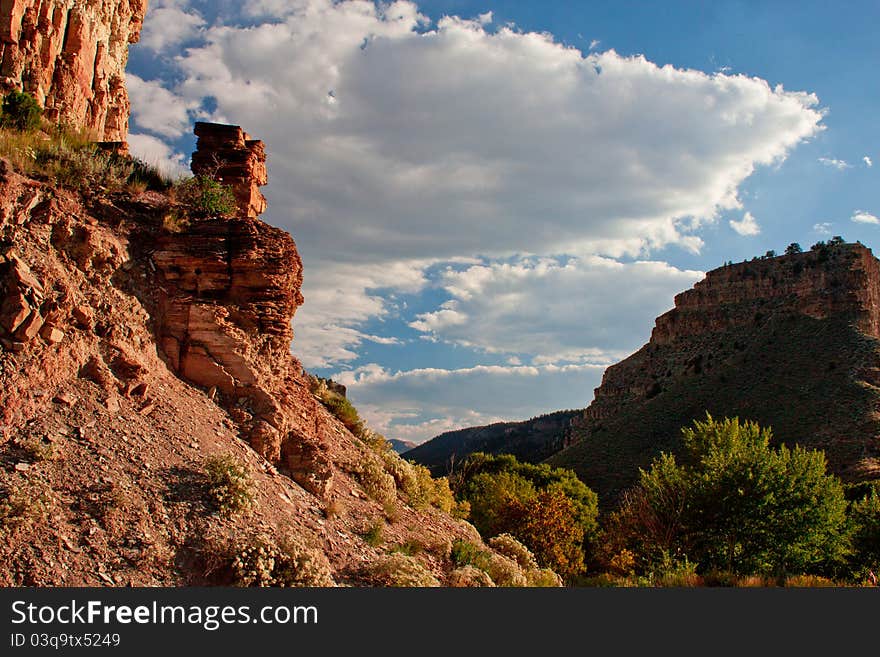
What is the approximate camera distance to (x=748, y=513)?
21.9 meters

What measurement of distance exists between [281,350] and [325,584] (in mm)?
5039

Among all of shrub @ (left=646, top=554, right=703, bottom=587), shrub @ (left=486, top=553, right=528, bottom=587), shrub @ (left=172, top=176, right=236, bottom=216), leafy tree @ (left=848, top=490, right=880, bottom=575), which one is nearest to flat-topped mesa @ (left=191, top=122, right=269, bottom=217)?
shrub @ (left=172, top=176, right=236, bottom=216)

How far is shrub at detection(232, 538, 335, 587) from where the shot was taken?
29.0 feet

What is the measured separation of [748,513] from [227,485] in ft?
57.5

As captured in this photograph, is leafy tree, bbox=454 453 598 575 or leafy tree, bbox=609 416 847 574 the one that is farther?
leafy tree, bbox=454 453 598 575

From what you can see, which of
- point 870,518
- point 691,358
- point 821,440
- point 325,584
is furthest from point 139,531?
point 691,358

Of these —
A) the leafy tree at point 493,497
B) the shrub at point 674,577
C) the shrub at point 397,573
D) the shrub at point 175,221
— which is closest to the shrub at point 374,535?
the shrub at point 397,573

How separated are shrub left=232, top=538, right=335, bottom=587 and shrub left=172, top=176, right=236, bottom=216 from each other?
22.8 ft

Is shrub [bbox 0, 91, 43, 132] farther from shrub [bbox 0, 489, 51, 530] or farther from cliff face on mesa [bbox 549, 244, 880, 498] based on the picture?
cliff face on mesa [bbox 549, 244, 880, 498]

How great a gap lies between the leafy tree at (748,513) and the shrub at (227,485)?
1540 cm

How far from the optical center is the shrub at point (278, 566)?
8844 millimetres

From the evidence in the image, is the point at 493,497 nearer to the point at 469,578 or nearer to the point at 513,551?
the point at 513,551

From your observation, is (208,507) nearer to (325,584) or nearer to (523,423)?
(325,584)

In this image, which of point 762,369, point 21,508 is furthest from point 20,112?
point 762,369
